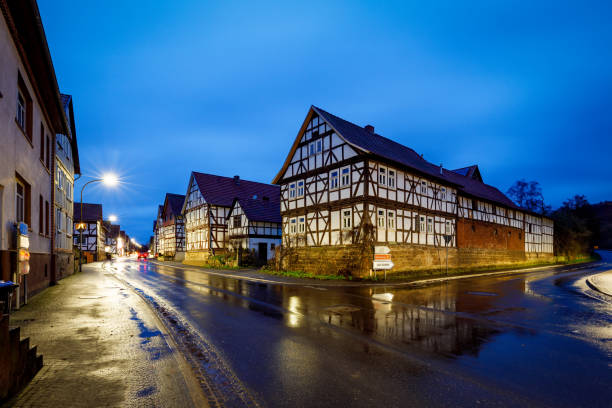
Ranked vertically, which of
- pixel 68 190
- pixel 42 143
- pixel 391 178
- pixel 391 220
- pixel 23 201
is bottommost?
pixel 391 220

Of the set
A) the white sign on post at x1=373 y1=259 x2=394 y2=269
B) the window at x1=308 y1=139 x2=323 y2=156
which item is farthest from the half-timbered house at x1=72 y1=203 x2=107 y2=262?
the white sign on post at x1=373 y1=259 x2=394 y2=269

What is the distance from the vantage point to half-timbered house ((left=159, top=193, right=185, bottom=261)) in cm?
5816

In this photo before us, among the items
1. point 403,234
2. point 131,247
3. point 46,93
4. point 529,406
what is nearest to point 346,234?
point 403,234

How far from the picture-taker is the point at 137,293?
15062 millimetres

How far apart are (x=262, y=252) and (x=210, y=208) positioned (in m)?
10.2

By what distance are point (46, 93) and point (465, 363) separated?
59.0 ft

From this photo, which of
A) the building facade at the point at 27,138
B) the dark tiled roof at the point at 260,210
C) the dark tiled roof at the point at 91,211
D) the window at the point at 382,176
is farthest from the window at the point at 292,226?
the dark tiled roof at the point at 91,211

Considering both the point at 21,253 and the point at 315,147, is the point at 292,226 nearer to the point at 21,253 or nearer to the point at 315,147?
the point at 315,147

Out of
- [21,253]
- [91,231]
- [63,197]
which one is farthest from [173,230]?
[21,253]

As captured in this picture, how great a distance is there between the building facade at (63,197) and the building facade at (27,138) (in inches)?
123

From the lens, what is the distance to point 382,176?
81.9 ft

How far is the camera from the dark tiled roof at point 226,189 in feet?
151

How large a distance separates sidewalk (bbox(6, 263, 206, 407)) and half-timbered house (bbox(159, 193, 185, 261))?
4697 cm

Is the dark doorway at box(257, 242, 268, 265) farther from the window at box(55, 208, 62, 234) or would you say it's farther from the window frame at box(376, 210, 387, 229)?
the window at box(55, 208, 62, 234)
